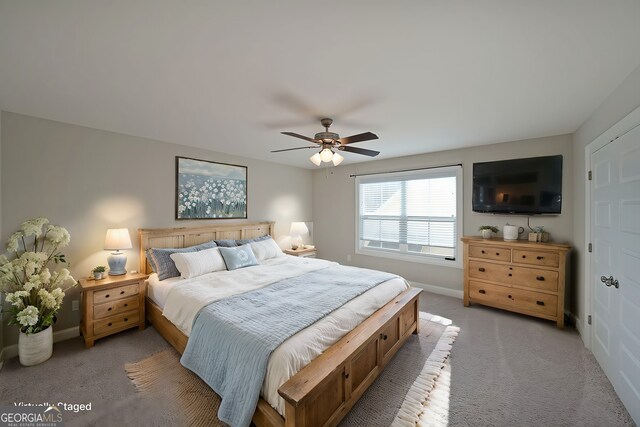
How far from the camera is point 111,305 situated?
2770mm

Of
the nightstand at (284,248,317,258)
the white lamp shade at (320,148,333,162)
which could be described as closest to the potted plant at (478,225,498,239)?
the white lamp shade at (320,148,333,162)

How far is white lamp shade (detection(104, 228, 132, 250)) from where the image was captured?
9.39 ft

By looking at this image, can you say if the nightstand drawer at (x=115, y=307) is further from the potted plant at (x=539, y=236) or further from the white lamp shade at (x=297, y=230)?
the potted plant at (x=539, y=236)

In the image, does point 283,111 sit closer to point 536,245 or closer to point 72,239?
point 72,239

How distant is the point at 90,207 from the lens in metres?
2.96

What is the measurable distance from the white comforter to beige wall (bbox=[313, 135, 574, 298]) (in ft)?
5.52

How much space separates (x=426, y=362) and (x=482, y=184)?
271 cm

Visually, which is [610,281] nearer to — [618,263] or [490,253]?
[618,263]

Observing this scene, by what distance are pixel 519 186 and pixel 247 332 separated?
153 inches

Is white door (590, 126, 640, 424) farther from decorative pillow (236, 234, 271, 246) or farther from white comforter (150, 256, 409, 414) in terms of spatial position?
decorative pillow (236, 234, 271, 246)

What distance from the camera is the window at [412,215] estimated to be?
418cm

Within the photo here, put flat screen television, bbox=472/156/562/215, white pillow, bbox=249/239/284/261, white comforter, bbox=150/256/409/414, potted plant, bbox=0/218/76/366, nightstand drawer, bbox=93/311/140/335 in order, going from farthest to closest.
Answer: white pillow, bbox=249/239/284/261 → flat screen television, bbox=472/156/562/215 → nightstand drawer, bbox=93/311/140/335 → potted plant, bbox=0/218/76/366 → white comforter, bbox=150/256/409/414

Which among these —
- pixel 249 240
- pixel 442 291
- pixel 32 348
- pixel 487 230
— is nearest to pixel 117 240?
pixel 32 348

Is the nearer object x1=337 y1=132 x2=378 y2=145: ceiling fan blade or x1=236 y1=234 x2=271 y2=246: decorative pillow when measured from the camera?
x1=337 y1=132 x2=378 y2=145: ceiling fan blade
